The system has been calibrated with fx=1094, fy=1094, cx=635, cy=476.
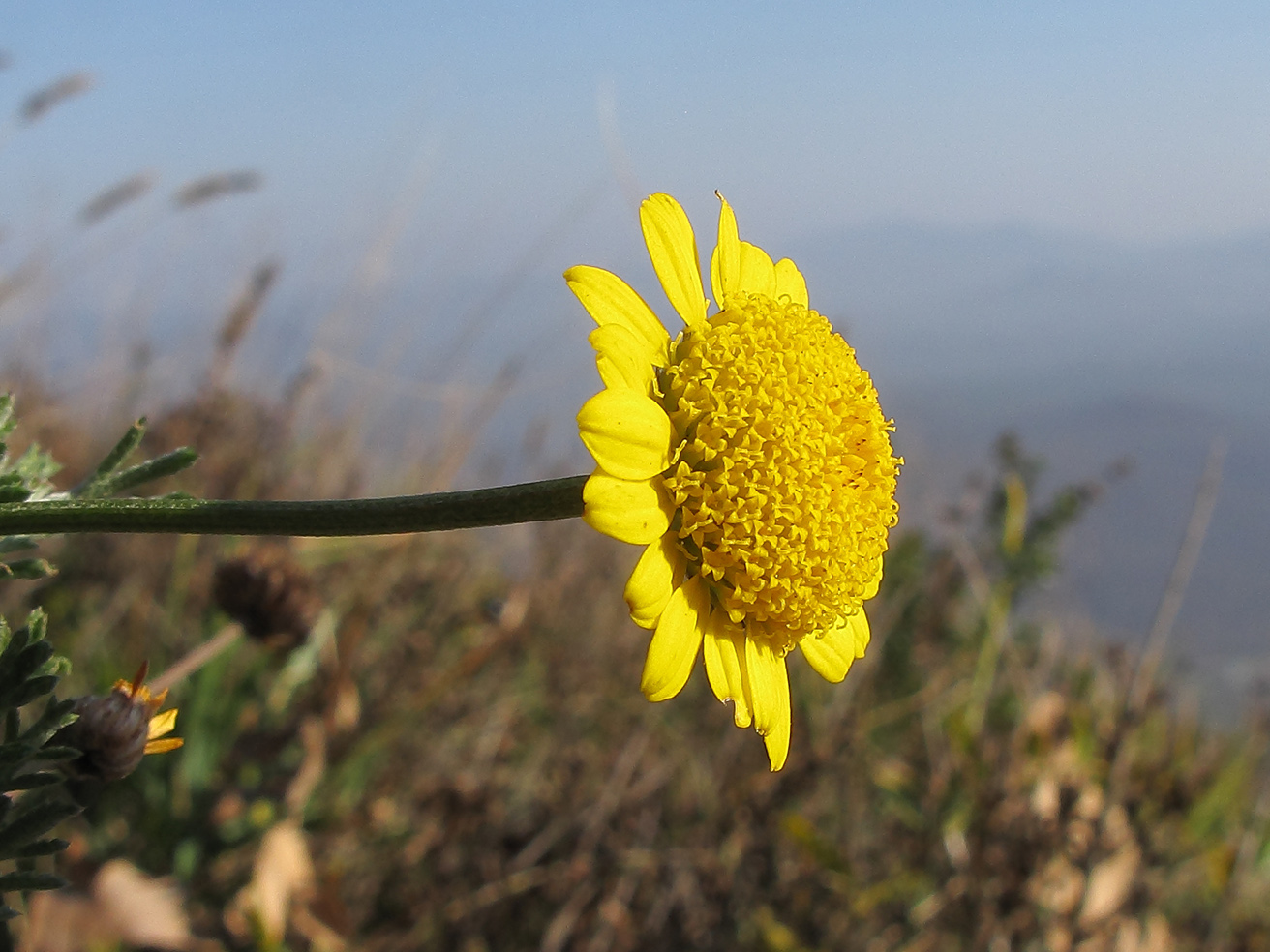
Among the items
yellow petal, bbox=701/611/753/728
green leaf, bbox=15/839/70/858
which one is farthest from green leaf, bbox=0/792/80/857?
yellow petal, bbox=701/611/753/728

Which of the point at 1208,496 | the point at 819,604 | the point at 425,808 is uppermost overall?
the point at 819,604

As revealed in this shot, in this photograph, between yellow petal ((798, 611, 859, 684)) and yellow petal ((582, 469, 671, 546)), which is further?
yellow petal ((798, 611, 859, 684))

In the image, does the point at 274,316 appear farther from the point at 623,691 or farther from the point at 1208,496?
the point at 1208,496

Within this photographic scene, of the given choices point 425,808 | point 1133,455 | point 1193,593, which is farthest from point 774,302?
point 1193,593

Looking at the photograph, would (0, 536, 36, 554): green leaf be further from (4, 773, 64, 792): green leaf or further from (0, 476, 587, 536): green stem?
(4, 773, 64, 792): green leaf

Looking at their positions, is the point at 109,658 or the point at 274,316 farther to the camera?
the point at 274,316

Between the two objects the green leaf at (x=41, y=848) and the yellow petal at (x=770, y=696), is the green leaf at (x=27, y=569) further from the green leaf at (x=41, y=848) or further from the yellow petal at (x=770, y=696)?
the yellow petal at (x=770, y=696)

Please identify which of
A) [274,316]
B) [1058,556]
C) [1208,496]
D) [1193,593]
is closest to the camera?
[1208,496]
